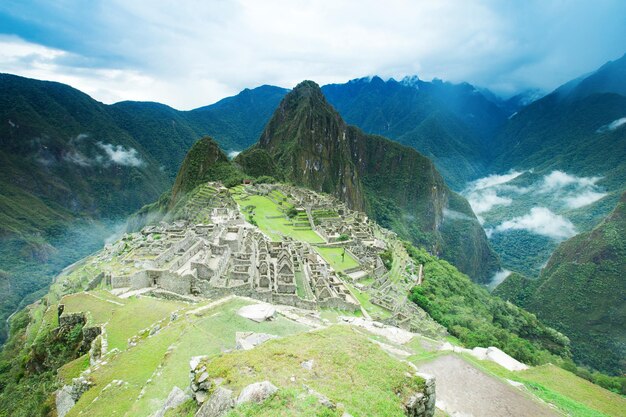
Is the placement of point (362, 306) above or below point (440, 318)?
above

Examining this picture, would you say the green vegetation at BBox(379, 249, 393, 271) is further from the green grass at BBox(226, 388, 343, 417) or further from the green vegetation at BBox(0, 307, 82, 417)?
the green grass at BBox(226, 388, 343, 417)

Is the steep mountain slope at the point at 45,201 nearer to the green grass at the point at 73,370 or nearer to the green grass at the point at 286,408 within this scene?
the green grass at the point at 73,370

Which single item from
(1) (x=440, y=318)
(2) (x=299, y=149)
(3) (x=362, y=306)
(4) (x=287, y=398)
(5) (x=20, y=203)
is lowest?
(5) (x=20, y=203)

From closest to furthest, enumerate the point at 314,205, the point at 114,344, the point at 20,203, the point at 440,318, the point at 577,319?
the point at 114,344 → the point at 440,318 → the point at 577,319 → the point at 314,205 → the point at 20,203

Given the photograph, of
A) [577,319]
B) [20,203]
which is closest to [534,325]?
[577,319]

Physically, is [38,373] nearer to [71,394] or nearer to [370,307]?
[71,394]

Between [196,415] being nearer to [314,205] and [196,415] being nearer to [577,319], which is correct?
[314,205]

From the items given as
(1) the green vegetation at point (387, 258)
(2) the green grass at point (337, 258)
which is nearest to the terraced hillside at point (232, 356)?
(2) the green grass at point (337, 258)
